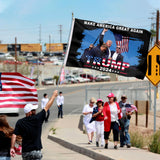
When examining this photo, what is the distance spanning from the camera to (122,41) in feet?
39.1

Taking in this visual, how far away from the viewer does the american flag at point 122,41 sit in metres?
11.9

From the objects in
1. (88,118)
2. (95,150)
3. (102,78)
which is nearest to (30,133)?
(95,150)

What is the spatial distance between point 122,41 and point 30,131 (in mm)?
5614

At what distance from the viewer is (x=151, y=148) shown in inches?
473

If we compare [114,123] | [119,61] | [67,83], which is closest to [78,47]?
[119,61]

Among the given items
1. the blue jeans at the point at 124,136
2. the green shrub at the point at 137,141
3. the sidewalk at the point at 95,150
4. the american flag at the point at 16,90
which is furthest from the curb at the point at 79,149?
the green shrub at the point at 137,141

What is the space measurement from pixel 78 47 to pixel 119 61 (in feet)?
4.05

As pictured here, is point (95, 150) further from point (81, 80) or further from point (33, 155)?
point (81, 80)

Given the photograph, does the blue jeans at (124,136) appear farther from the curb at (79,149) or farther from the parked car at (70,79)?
the parked car at (70,79)

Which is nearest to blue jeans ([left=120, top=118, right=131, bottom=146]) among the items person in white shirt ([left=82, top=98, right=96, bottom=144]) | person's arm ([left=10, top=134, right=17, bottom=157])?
person in white shirt ([left=82, top=98, right=96, bottom=144])

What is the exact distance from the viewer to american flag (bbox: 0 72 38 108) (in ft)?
49.5

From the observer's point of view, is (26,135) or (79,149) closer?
(26,135)

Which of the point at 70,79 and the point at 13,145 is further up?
the point at 13,145

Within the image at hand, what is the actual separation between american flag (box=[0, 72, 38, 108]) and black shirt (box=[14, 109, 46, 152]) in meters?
8.04
